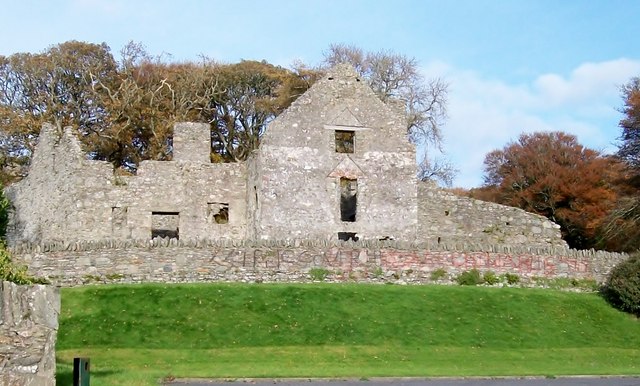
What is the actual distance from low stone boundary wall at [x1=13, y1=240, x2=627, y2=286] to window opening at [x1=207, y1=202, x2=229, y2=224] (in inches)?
388

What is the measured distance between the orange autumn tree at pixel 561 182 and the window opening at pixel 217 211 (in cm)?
2349

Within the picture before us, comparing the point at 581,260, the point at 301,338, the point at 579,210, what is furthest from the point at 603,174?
the point at 301,338

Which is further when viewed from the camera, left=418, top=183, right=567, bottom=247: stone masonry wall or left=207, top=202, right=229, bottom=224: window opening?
left=418, top=183, right=567, bottom=247: stone masonry wall

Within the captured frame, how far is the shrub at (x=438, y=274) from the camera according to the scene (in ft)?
99.3

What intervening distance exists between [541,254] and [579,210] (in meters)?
25.3

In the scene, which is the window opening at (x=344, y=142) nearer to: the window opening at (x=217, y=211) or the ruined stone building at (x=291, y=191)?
the ruined stone building at (x=291, y=191)

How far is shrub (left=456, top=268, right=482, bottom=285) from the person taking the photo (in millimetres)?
30469

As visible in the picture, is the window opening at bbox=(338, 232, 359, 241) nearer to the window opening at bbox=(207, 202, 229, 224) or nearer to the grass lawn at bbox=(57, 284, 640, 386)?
the window opening at bbox=(207, 202, 229, 224)

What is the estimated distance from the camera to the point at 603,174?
188ft

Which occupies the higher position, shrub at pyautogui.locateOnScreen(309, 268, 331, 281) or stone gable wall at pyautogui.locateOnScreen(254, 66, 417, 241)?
stone gable wall at pyautogui.locateOnScreen(254, 66, 417, 241)

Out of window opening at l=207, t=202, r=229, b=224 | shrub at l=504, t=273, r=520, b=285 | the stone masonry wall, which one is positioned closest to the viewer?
shrub at l=504, t=273, r=520, b=285

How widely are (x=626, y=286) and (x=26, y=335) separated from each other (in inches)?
936

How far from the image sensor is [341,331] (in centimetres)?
2442

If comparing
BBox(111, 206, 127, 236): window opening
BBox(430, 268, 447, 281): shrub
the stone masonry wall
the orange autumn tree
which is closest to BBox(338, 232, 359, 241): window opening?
the stone masonry wall
